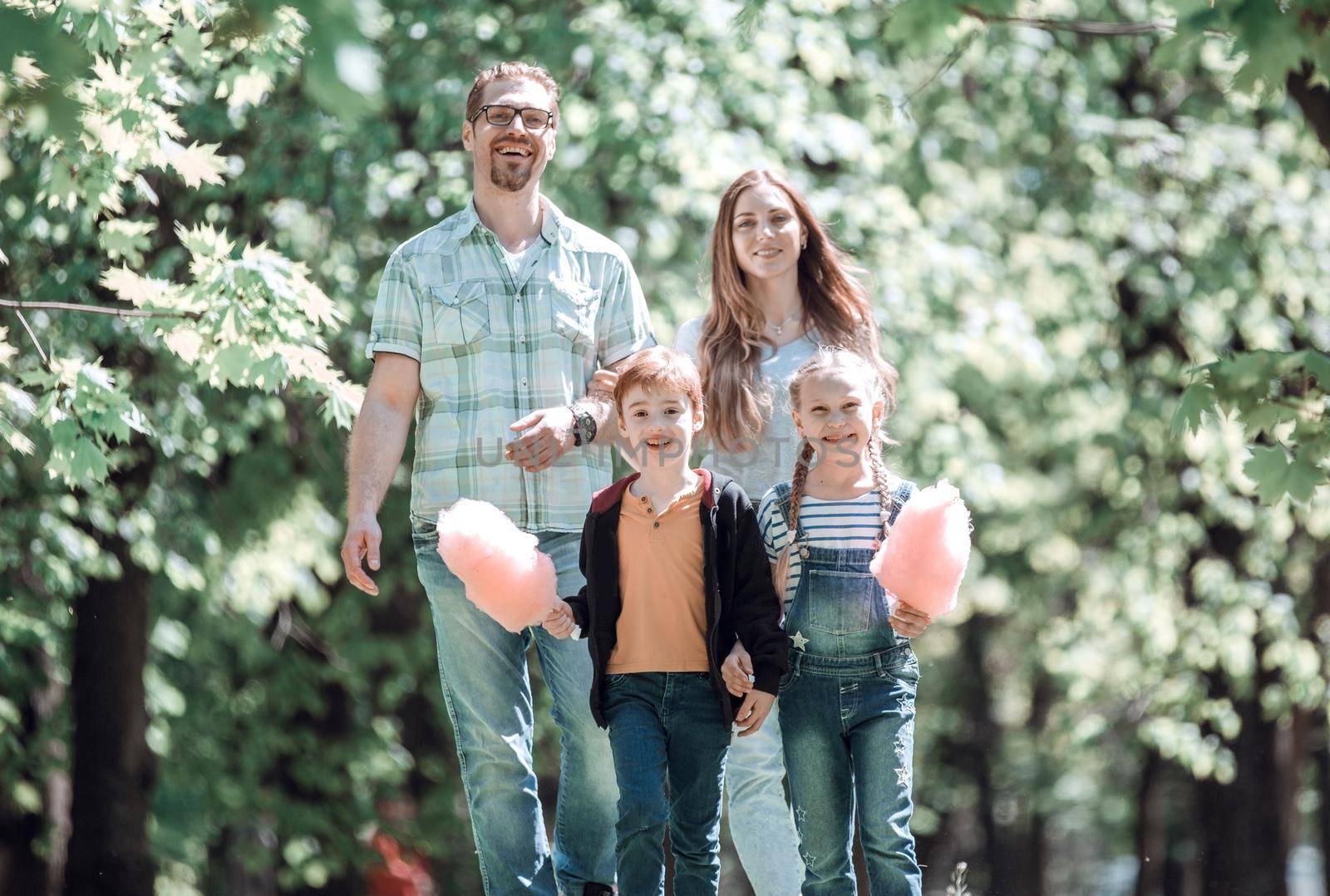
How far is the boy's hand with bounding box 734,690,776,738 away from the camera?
3.97 m

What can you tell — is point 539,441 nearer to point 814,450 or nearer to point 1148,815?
point 814,450

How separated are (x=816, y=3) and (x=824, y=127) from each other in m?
0.75

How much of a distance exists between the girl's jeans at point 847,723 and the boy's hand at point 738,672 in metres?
0.16

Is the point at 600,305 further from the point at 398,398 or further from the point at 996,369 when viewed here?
the point at 996,369

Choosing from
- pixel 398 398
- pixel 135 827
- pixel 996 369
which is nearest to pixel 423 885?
pixel 135 827

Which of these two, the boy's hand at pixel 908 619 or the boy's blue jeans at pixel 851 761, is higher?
the boy's hand at pixel 908 619

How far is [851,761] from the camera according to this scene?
411 cm

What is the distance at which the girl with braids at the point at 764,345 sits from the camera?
4.56 meters

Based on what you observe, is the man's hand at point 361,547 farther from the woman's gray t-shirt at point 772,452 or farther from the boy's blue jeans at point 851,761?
the boy's blue jeans at point 851,761

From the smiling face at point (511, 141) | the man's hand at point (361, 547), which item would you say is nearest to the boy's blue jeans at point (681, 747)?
the man's hand at point (361, 547)

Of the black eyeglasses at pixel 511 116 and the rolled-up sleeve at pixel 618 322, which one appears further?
the rolled-up sleeve at pixel 618 322

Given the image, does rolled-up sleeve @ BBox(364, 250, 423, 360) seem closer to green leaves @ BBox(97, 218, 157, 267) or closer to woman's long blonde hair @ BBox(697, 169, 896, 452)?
woman's long blonde hair @ BBox(697, 169, 896, 452)

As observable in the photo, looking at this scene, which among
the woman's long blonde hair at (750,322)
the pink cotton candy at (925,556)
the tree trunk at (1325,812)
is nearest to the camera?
the pink cotton candy at (925,556)

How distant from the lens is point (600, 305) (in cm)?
472
